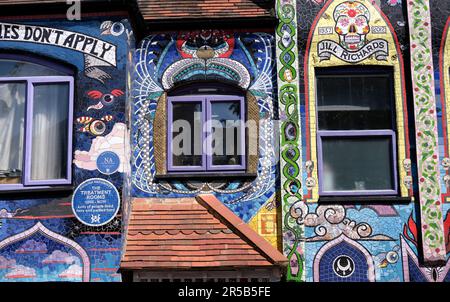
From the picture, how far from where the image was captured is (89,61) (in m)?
11.3

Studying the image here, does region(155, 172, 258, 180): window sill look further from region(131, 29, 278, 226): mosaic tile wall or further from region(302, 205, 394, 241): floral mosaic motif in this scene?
region(302, 205, 394, 241): floral mosaic motif

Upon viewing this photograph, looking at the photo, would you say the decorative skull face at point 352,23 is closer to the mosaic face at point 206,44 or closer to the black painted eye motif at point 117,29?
the mosaic face at point 206,44

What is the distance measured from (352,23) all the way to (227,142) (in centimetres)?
262

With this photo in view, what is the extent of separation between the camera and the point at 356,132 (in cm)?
1166

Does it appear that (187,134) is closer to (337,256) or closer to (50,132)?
(50,132)

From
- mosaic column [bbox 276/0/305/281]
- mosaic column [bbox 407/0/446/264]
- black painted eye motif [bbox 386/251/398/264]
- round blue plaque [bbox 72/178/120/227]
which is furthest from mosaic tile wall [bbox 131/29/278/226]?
mosaic column [bbox 407/0/446/264]

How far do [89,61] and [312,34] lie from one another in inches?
133

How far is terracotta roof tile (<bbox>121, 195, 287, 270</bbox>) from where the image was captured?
10.6m

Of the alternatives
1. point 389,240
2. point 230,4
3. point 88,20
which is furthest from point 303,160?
point 88,20

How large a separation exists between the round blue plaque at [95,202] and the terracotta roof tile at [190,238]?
0.55 meters

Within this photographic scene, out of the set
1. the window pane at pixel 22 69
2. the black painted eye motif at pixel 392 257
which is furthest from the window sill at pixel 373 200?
the window pane at pixel 22 69

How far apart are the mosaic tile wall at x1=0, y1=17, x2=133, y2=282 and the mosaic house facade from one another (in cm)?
2

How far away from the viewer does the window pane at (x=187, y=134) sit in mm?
11797
